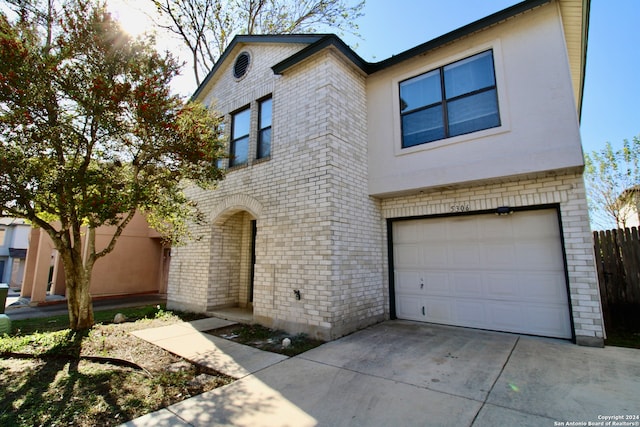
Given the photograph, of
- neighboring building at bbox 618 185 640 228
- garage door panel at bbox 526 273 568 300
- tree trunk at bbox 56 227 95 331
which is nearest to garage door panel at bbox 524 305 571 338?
garage door panel at bbox 526 273 568 300

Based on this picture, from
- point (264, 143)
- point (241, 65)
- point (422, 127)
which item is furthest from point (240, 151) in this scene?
point (422, 127)

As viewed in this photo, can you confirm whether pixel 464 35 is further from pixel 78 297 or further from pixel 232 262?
pixel 78 297

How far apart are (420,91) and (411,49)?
3.03ft

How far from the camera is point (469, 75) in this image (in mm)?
6082

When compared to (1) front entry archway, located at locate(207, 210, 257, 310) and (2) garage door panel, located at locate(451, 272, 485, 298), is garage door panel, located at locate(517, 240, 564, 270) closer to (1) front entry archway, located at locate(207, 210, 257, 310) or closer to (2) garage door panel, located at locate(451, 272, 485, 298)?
(2) garage door panel, located at locate(451, 272, 485, 298)

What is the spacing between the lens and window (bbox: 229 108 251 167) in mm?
8117

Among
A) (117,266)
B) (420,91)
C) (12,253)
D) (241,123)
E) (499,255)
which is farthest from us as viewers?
(12,253)

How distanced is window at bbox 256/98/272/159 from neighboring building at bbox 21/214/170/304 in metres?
8.45

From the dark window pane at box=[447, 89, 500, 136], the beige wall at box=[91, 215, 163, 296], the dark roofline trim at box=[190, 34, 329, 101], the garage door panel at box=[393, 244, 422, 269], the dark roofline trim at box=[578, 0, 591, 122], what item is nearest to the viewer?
the dark roofline trim at box=[578, 0, 591, 122]

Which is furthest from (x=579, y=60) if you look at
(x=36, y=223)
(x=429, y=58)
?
(x=36, y=223)

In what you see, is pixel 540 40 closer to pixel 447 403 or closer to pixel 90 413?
pixel 447 403

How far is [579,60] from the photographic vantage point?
6836 millimetres

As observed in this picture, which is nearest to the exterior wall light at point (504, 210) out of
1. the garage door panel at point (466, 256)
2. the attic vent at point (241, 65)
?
the garage door panel at point (466, 256)

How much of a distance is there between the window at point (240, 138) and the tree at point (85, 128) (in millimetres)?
1720
